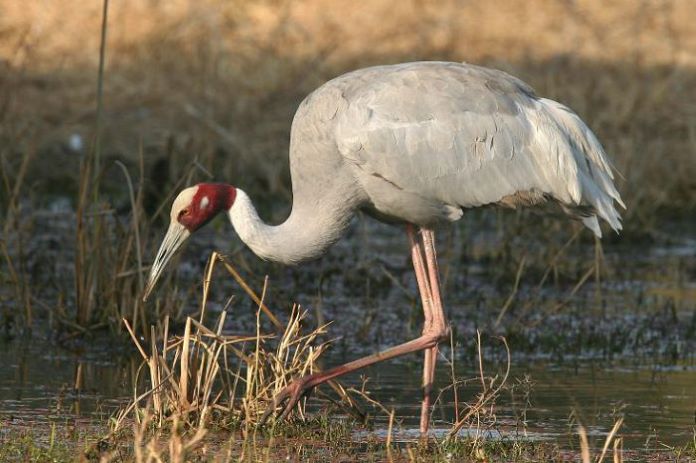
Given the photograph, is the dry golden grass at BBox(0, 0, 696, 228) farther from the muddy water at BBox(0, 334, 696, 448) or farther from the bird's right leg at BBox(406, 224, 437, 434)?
the bird's right leg at BBox(406, 224, 437, 434)

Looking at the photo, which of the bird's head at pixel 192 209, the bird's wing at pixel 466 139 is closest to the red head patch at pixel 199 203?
the bird's head at pixel 192 209

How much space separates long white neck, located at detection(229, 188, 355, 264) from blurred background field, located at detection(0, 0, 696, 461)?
0.54 meters

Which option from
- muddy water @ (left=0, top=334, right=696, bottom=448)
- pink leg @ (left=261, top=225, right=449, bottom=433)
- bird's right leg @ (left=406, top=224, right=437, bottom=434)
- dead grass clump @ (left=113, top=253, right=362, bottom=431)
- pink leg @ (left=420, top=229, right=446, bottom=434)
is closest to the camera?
dead grass clump @ (left=113, top=253, right=362, bottom=431)

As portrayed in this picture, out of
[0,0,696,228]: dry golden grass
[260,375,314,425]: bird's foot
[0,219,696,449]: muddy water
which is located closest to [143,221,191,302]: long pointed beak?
[0,219,696,449]: muddy water

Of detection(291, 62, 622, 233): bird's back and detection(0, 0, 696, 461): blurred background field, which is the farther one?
detection(0, 0, 696, 461): blurred background field

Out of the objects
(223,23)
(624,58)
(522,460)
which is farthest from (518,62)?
(522,460)

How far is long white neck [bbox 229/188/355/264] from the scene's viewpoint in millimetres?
6715

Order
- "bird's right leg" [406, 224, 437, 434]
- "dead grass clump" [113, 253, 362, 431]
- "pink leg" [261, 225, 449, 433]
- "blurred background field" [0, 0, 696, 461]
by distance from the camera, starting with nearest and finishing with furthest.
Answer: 1. "dead grass clump" [113, 253, 362, 431]
2. "pink leg" [261, 225, 449, 433]
3. "bird's right leg" [406, 224, 437, 434]
4. "blurred background field" [0, 0, 696, 461]

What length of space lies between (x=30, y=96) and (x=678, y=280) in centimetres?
587

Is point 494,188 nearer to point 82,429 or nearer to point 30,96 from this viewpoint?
point 82,429

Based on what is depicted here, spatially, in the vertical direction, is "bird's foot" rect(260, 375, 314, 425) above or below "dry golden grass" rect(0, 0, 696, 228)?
below

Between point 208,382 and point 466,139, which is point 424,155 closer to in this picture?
point 466,139

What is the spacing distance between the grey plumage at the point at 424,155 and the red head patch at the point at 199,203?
91mm

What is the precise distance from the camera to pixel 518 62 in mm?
14484
